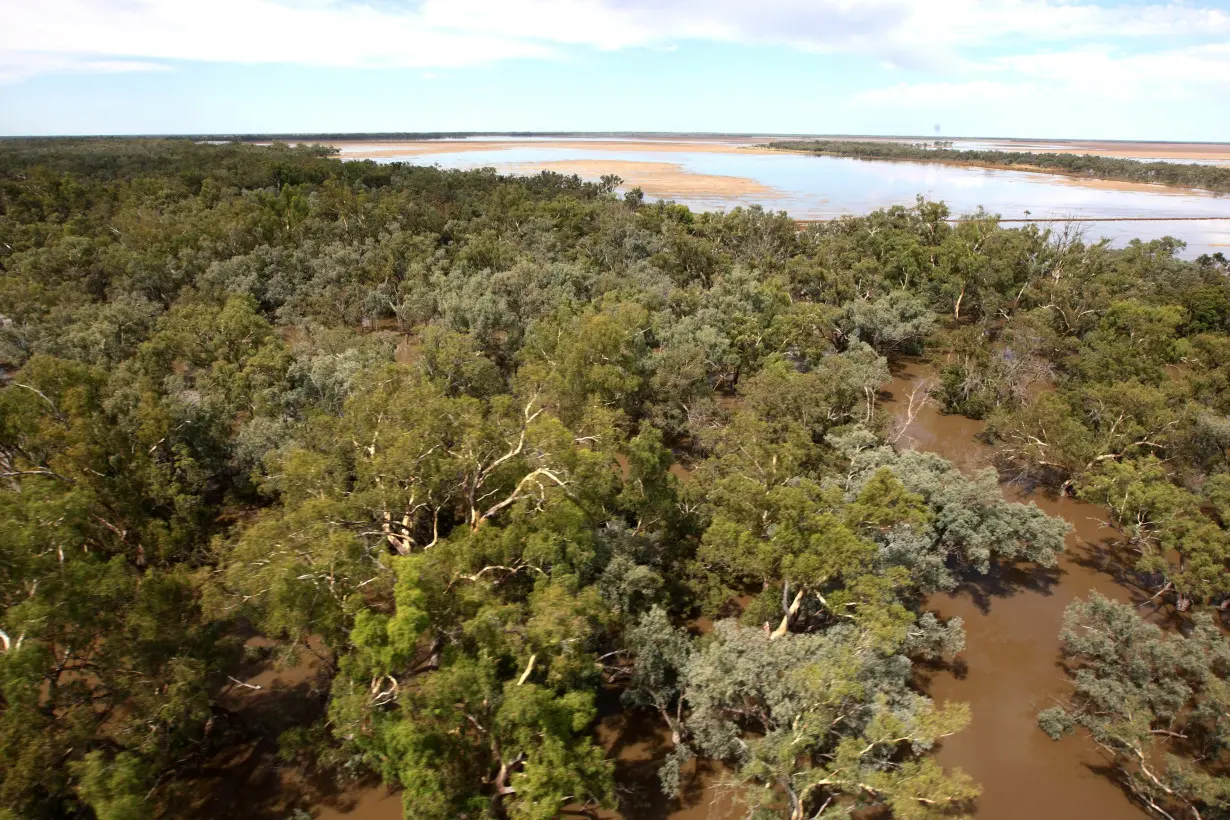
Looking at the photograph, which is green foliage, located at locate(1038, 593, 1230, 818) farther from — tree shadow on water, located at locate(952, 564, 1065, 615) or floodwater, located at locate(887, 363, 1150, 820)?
tree shadow on water, located at locate(952, 564, 1065, 615)

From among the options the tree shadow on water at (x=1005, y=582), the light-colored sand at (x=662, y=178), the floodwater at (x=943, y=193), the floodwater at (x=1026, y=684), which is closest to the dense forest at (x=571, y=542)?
the tree shadow on water at (x=1005, y=582)

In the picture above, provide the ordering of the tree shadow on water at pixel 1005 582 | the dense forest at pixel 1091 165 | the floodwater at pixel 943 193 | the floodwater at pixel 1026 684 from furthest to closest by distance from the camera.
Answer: the dense forest at pixel 1091 165
the floodwater at pixel 943 193
the tree shadow on water at pixel 1005 582
the floodwater at pixel 1026 684

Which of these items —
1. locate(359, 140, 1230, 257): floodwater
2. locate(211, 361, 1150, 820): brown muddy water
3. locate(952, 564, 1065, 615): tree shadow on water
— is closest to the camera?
locate(211, 361, 1150, 820): brown muddy water

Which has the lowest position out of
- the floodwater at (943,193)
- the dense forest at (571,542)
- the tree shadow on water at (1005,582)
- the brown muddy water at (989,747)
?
the brown muddy water at (989,747)

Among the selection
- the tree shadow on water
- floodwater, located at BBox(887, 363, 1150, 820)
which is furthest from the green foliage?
the tree shadow on water

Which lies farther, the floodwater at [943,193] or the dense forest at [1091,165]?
the dense forest at [1091,165]

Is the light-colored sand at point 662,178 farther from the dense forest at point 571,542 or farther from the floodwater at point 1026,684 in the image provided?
the floodwater at point 1026,684

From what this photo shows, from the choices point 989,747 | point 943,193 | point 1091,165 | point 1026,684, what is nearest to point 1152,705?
point 1026,684
